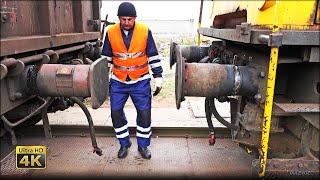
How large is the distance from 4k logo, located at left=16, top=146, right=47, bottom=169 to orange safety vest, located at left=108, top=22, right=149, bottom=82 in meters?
1.12

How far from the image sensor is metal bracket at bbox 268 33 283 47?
212cm

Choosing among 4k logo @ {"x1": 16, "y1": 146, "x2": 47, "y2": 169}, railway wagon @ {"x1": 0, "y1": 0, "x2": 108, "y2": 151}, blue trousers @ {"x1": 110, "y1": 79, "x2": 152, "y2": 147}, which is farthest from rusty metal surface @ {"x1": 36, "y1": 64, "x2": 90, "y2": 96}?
blue trousers @ {"x1": 110, "y1": 79, "x2": 152, "y2": 147}

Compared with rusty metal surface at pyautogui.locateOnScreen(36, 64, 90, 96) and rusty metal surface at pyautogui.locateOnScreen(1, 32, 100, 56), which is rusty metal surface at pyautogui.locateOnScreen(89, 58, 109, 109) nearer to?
rusty metal surface at pyautogui.locateOnScreen(36, 64, 90, 96)

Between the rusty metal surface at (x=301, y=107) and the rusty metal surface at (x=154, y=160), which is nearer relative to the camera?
the rusty metal surface at (x=301, y=107)

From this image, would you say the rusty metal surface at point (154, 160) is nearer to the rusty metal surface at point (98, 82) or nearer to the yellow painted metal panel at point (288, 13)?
the rusty metal surface at point (98, 82)

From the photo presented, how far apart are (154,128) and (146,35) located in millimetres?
1395

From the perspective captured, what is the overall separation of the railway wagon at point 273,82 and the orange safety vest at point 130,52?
778 millimetres

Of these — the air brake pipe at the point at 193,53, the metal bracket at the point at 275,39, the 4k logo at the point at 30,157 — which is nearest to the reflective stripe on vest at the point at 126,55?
the air brake pipe at the point at 193,53

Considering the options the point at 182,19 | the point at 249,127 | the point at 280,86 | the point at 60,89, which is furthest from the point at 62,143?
the point at 182,19

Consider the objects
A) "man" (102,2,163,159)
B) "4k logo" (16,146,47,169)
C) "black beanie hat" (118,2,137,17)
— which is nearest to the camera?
"4k logo" (16,146,47,169)

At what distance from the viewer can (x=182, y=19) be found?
30656mm

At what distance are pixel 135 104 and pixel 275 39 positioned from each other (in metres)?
1.85

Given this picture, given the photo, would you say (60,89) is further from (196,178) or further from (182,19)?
(182,19)

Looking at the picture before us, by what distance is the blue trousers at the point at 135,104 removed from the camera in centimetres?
344
